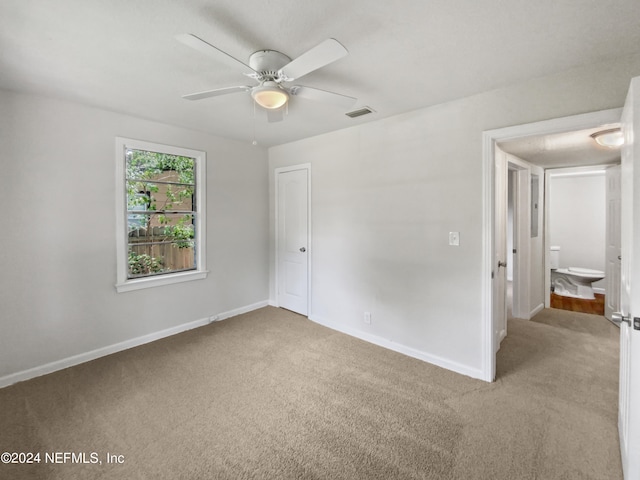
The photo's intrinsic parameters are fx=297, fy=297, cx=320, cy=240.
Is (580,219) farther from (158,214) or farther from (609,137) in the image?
(158,214)

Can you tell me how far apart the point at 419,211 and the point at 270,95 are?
177cm

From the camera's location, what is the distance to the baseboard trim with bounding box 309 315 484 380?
8.66 feet

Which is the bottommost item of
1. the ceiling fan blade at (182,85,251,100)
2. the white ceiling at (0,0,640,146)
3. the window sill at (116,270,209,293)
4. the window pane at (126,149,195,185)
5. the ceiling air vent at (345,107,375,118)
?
the window sill at (116,270,209,293)

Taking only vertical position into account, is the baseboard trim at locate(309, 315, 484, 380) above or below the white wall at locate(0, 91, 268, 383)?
below

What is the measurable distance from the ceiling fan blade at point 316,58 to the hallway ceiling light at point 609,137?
9.34 feet

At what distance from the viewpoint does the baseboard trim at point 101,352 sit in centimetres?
254

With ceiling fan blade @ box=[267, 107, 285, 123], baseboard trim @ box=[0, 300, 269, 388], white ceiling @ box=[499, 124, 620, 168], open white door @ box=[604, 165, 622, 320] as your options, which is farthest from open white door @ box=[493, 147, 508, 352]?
baseboard trim @ box=[0, 300, 269, 388]

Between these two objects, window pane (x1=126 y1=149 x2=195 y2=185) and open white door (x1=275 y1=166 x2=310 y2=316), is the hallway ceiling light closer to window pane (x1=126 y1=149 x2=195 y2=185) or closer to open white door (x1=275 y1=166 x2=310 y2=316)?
open white door (x1=275 y1=166 x2=310 y2=316)

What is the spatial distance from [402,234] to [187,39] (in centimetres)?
239

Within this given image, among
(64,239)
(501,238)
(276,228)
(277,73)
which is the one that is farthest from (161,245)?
(501,238)

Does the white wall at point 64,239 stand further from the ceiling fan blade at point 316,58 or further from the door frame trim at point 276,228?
the ceiling fan blade at point 316,58

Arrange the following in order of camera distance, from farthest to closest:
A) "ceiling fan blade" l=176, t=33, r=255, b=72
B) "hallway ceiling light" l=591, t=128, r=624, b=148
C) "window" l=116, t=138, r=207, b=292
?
"window" l=116, t=138, r=207, b=292 < "hallway ceiling light" l=591, t=128, r=624, b=148 < "ceiling fan blade" l=176, t=33, r=255, b=72

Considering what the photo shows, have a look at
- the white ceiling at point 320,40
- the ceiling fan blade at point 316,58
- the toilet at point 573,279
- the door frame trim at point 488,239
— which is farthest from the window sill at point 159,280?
the toilet at point 573,279

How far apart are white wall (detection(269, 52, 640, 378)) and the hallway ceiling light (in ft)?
3.51
